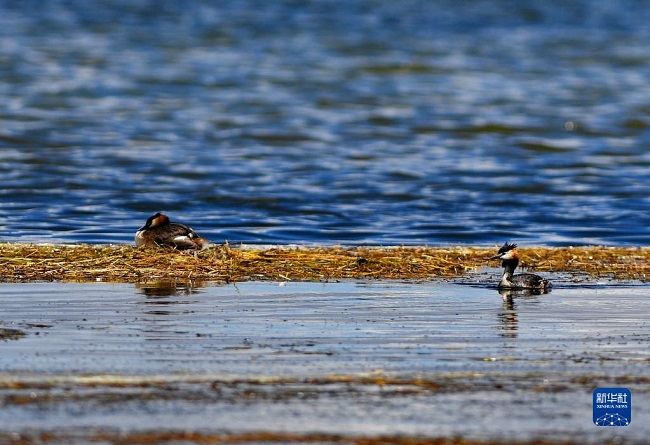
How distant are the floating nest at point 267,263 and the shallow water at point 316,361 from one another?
2.65 ft

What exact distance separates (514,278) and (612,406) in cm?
500

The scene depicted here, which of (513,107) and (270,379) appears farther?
(513,107)

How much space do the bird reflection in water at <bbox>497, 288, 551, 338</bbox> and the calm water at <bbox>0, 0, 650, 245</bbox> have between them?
5.68m

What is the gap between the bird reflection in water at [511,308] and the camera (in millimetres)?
10781

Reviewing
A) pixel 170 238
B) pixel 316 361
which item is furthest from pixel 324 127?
pixel 316 361

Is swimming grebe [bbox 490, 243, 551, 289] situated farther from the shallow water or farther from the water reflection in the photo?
the water reflection

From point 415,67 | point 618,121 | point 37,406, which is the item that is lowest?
point 37,406

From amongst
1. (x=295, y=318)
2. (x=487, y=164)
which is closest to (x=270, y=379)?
(x=295, y=318)

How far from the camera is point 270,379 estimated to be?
898 centimetres

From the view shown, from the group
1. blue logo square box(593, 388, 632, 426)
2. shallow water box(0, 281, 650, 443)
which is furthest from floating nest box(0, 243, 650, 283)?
blue logo square box(593, 388, 632, 426)

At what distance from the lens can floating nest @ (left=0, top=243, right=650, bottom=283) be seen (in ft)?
45.1

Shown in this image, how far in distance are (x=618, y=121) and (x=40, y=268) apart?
24.7m

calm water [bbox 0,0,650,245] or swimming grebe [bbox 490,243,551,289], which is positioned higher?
calm water [bbox 0,0,650,245]

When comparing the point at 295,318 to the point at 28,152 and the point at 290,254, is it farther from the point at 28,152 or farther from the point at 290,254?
the point at 28,152
